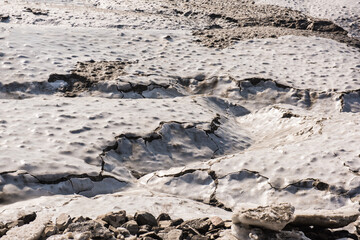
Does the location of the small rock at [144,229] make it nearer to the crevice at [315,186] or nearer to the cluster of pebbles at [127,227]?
the cluster of pebbles at [127,227]

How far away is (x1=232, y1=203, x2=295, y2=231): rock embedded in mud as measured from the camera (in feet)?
5.31

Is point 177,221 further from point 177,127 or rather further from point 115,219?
point 177,127

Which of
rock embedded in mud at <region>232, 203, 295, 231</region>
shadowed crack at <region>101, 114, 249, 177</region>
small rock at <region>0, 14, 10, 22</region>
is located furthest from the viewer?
small rock at <region>0, 14, 10, 22</region>

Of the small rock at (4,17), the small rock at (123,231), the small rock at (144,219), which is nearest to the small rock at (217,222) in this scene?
the small rock at (144,219)

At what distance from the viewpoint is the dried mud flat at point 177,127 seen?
1.87m

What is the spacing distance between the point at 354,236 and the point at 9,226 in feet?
4.19

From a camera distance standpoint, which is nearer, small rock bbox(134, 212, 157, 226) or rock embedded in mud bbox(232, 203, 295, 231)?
rock embedded in mud bbox(232, 203, 295, 231)

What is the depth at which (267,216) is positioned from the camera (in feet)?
5.33

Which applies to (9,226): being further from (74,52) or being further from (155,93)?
(74,52)

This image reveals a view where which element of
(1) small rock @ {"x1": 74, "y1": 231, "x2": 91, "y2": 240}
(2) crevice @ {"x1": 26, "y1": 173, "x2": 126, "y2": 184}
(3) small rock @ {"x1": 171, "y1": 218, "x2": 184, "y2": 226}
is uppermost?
(1) small rock @ {"x1": 74, "y1": 231, "x2": 91, "y2": 240}

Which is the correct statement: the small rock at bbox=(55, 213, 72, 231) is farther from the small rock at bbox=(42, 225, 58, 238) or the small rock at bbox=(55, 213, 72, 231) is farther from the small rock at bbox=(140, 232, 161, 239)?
the small rock at bbox=(140, 232, 161, 239)

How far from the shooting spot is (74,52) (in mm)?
4043

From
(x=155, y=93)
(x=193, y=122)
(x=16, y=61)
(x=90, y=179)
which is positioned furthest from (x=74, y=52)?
(x=90, y=179)

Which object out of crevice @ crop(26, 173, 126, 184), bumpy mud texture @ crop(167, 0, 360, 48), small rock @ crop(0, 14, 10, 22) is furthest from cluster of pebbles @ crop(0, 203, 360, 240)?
small rock @ crop(0, 14, 10, 22)
